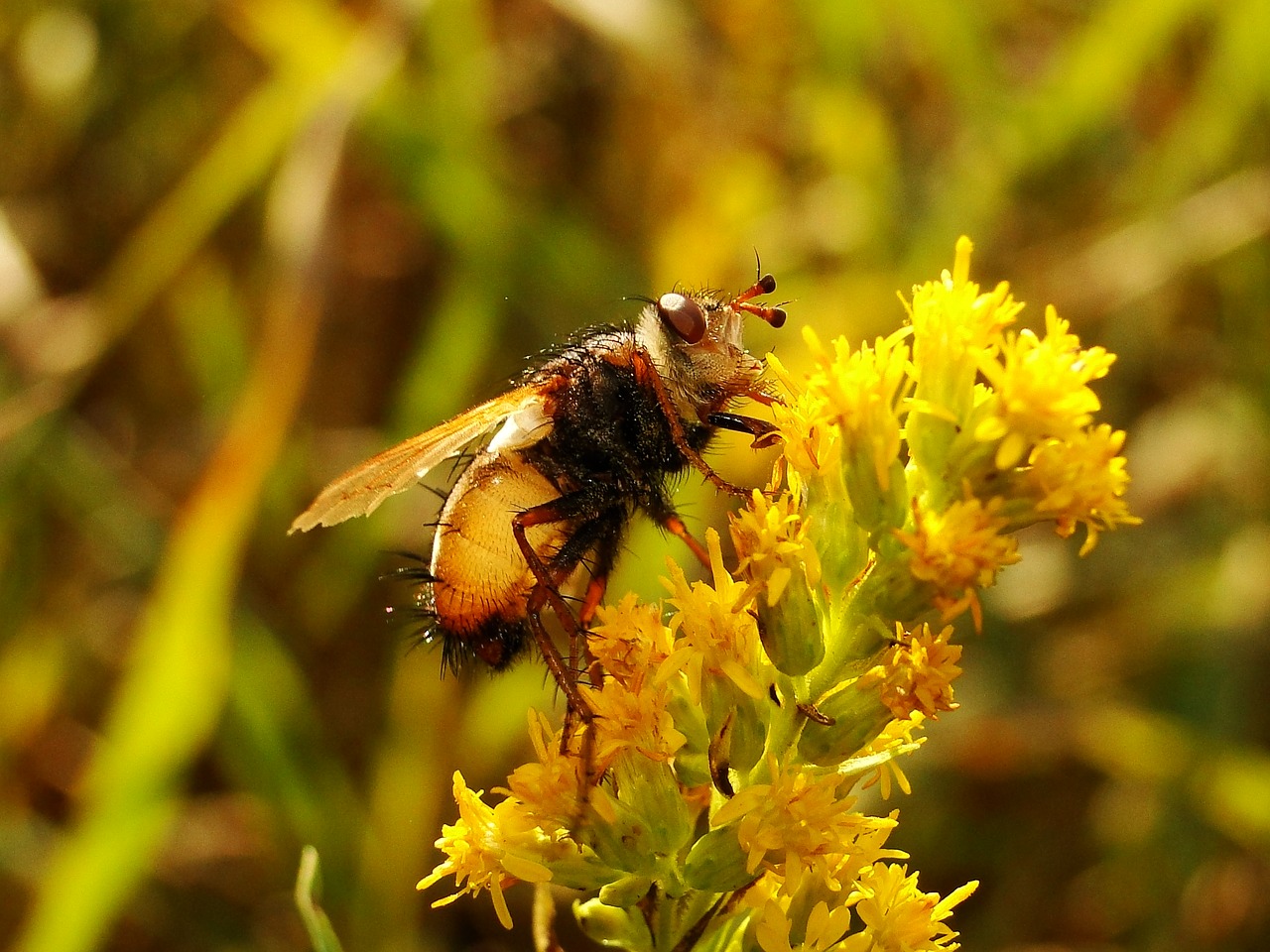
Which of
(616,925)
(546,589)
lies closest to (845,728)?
(616,925)

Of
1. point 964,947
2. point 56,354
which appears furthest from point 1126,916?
point 56,354

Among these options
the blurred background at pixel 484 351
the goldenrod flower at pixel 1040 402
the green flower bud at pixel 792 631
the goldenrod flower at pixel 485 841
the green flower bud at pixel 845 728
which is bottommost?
the goldenrod flower at pixel 485 841

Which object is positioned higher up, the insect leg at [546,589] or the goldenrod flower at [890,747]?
the insect leg at [546,589]

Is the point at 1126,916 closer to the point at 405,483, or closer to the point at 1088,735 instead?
the point at 1088,735

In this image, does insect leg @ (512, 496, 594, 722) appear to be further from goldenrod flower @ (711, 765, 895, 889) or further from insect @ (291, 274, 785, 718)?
goldenrod flower @ (711, 765, 895, 889)

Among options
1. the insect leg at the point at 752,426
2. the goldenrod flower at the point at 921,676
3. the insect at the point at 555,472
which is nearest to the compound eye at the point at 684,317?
the insect at the point at 555,472

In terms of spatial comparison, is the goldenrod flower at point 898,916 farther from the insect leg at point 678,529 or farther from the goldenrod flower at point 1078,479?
the insect leg at point 678,529
